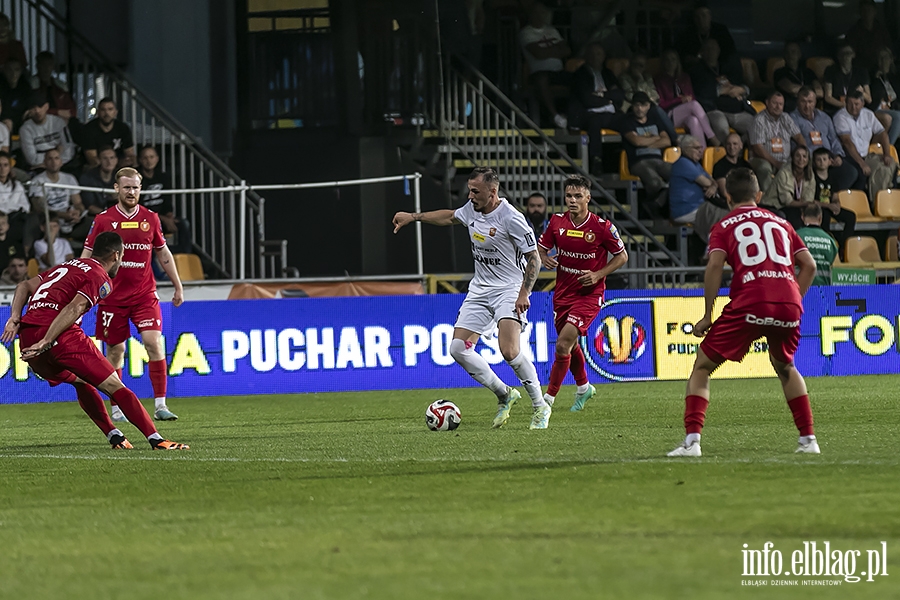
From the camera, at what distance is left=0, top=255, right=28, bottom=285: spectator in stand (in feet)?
55.5

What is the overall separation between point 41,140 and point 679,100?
9633 mm

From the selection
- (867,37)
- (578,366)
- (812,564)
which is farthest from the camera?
(867,37)

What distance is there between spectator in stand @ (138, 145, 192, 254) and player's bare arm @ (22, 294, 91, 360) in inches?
324

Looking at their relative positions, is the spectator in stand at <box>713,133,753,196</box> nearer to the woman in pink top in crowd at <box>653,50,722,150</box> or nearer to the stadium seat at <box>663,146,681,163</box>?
the stadium seat at <box>663,146,681,163</box>

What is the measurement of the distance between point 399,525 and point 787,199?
628 inches

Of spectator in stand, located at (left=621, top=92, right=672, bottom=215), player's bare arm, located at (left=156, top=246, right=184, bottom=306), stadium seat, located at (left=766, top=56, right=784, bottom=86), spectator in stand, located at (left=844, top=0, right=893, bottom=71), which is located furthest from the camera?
spectator in stand, located at (left=844, top=0, right=893, bottom=71)

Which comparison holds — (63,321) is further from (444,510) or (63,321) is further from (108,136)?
(108,136)

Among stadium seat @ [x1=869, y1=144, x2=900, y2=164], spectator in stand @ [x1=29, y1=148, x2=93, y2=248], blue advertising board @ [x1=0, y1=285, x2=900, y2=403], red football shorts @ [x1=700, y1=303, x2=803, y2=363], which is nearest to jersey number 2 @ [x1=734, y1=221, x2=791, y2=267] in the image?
red football shorts @ [x1=700, y1=303, x2=803, y2=363]

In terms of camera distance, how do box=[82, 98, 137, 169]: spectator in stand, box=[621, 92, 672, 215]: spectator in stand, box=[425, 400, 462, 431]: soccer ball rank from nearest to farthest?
box=[425, 400, 462, 431]: soccer ball, box=[82, 98, 137, 169]: spectator in stand, box=[621, 92, 672, 215]: spectator in stand

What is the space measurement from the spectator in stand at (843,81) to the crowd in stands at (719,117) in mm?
21

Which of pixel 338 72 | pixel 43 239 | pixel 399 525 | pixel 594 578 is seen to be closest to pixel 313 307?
pixel 43 239

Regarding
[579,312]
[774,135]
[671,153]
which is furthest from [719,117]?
[579,312]

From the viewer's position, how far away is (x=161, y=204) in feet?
59.6

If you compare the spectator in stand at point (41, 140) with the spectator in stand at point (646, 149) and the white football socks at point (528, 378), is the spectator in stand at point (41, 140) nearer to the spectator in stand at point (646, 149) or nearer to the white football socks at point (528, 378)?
the spectator in stand at point (646, 149)
